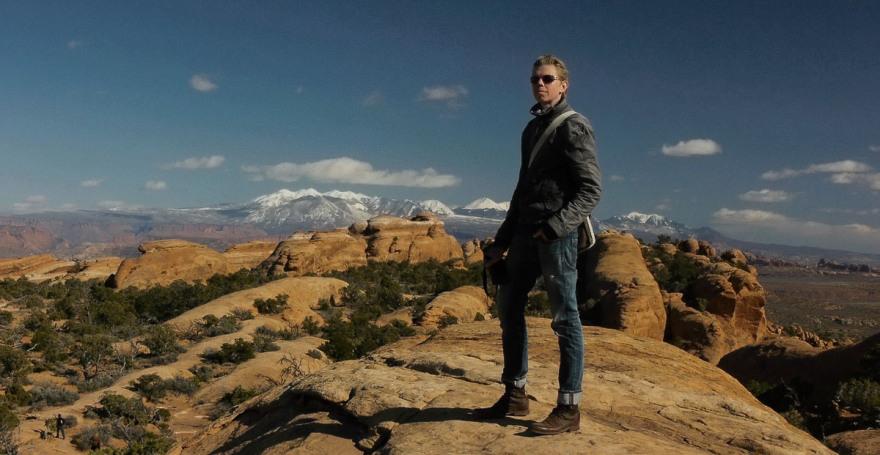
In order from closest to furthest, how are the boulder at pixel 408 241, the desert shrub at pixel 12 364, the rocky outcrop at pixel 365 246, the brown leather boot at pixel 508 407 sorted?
the brown leather boot at pixel 508 407, the desert shrub at pixel 12 364, the rocky outcrop at pixel 365 246, the boulder at pixel 408 241

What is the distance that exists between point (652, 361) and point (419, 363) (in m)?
2.86

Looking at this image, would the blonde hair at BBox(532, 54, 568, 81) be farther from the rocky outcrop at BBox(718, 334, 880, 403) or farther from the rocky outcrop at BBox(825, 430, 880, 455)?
the rocky outcrop at BBox(718, 334, 880, 403)

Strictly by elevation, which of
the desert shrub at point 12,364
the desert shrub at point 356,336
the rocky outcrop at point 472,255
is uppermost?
the rocky outcrop at point 472,255

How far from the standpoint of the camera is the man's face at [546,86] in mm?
3945

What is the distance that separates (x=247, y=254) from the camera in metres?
49.8

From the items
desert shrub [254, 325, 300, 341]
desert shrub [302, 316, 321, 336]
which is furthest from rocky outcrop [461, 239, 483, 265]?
desert shrub [254, 325, 300, 341]

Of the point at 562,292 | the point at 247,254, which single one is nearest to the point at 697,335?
the point at 562,292

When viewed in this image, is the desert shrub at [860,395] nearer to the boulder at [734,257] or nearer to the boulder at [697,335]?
the boulder at [697,335]

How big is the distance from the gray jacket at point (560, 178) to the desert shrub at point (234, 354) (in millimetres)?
Answer: 16863

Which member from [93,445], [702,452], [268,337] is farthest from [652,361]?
[268,337]

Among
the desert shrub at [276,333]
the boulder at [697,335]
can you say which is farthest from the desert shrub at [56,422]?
the boulder at [697,335]

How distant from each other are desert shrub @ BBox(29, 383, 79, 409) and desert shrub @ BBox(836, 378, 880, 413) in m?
20.2

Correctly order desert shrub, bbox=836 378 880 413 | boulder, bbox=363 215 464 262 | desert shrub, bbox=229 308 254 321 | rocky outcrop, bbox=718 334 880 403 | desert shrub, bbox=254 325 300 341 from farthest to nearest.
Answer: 1. boulder, bbox=363 215 464 262
2. desert shrub, bbox=229 308 254 321
3. desert shrub, bbox=254 325 300 341
4. rocky outcrop, bbox=718 334 880 403
5. desert shrub, bbox=836 378 880 413

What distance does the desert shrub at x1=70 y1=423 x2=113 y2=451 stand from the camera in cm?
1176
